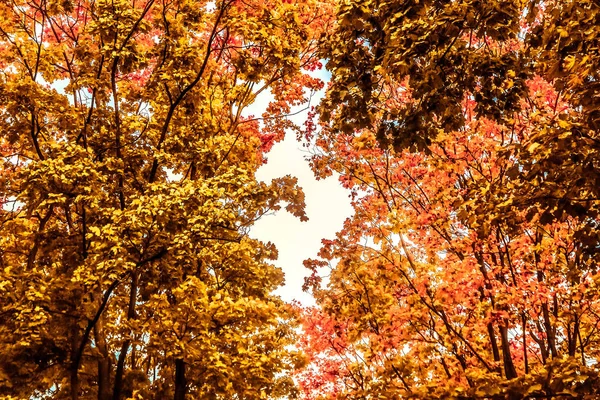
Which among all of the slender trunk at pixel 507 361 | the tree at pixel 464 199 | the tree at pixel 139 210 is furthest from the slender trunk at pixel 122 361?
the slender trunk at pixel 507 361

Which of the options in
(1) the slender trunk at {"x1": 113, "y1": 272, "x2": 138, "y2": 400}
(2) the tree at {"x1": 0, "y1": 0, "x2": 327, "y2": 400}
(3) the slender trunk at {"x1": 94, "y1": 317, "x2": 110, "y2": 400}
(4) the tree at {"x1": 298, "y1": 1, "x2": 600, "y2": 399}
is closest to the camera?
(4) the tree at {"x1": 298, "y1": 1, "x2": 600, "y2": 399}

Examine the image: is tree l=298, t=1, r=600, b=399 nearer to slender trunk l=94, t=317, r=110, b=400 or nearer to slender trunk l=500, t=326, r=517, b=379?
slender trunk l=500, t=326, r=517, b=379

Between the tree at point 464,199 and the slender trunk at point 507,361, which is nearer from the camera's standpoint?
the tree at point 464,199

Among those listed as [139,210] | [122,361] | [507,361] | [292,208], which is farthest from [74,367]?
[507,361]

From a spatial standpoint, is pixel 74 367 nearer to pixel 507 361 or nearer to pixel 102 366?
pixel 102 366

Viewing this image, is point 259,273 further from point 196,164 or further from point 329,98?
point 329,98

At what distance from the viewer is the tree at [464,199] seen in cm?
509

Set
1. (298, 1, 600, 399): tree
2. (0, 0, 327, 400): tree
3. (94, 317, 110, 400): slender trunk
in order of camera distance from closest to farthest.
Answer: (298, 1, 600, 399): tree → (0, 0, 327, 400): tree → (94, 317, 110, 400): slender trunk

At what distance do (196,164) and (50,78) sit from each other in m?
4.77

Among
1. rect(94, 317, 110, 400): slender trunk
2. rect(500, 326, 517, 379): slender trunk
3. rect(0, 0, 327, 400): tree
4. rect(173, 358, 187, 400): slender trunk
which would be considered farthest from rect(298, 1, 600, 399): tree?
rect(94, 317, 110, 400): slender trunk

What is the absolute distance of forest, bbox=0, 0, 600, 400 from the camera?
610cm

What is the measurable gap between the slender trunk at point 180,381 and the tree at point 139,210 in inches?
0.9

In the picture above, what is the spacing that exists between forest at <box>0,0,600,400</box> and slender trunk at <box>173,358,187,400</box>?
5 centimetres

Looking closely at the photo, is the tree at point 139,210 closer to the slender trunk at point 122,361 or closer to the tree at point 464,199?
the slender trunk at point 122,361
